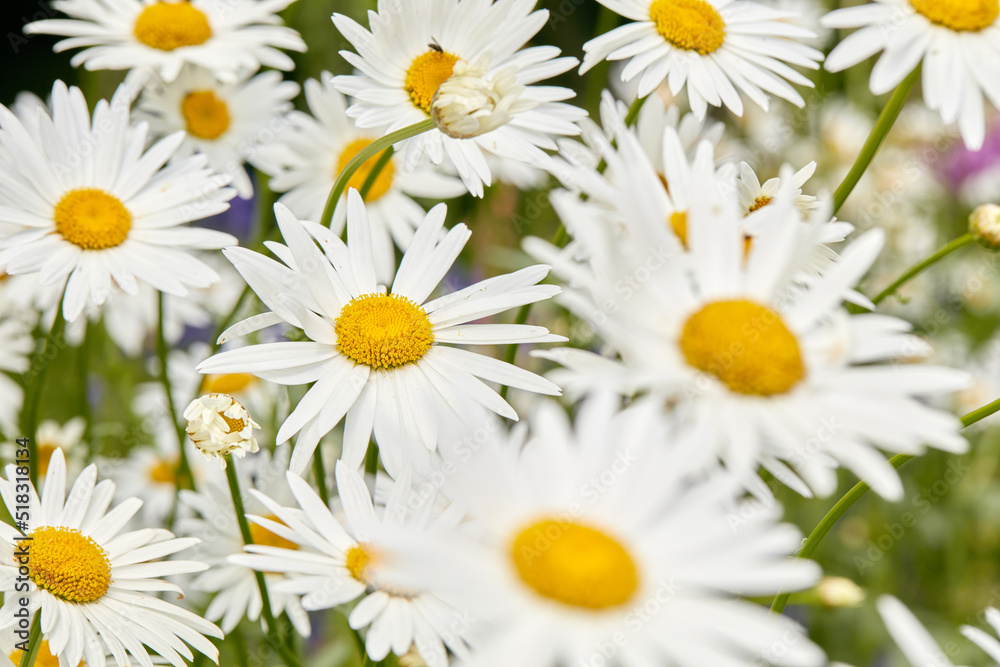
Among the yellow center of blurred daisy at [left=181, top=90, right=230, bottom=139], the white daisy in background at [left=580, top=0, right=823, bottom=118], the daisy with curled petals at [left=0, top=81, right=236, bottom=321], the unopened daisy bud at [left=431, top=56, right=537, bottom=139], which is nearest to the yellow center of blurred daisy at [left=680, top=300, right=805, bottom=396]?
the unopened daisy bud at [left=431, top=56, right=537, bottom=139]

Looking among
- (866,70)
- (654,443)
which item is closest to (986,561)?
Result: (866,70)

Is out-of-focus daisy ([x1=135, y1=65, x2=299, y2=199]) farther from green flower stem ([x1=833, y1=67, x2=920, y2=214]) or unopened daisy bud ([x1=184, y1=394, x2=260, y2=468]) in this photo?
green flower stem ([x1=833, y1=67, x2=920, y2=214])

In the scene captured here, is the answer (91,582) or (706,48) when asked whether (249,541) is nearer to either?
(91,582)

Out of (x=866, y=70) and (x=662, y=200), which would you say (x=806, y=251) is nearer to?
(x=662, y=200)

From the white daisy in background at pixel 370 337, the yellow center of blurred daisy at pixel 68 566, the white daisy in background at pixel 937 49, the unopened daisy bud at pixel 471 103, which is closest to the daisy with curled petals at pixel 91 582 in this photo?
the yellow center of blurred daisy at pixel 68 566

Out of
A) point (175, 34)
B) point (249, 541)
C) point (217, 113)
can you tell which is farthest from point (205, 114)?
point (249, 541)

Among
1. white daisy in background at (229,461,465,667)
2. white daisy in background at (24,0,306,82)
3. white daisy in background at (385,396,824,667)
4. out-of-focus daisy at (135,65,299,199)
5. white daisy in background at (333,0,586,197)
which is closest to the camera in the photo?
white daisy in background at (385,396,824,667)
